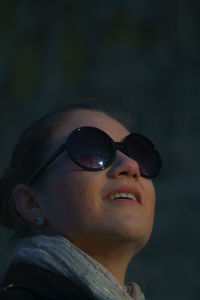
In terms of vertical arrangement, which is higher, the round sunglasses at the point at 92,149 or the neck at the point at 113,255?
the round sunglasses at the point at 92,149

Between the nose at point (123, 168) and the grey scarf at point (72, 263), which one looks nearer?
the grey scarf at point (72, 263)

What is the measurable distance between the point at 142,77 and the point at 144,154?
352cm

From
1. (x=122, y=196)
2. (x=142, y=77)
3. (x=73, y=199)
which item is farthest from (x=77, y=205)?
(x=142, y=77)

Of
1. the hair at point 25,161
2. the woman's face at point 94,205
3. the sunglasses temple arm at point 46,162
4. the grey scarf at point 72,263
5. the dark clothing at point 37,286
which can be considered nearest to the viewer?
the dark clothing at point 37,286

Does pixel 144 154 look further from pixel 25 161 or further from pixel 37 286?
pixel 37 286

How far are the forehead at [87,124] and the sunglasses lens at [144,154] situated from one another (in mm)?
50

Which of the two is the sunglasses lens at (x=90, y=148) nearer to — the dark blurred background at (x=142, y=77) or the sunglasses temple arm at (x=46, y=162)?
the sunglasses temple arm at (x=46, y=162)

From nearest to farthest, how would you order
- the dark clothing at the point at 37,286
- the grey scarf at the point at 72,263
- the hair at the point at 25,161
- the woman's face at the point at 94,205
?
the dark clothing at the point at 37,286, the grey scarf at the point at 72,263, the woman's face at the point at 94,205, the hair at the point at 25,161

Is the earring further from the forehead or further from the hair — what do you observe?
the forehead

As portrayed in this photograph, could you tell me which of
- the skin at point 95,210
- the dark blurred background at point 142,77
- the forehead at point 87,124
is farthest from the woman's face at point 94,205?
the dark blurred background at point 142,77

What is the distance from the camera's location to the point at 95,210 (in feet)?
5.08

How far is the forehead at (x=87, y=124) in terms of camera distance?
1.78 metres

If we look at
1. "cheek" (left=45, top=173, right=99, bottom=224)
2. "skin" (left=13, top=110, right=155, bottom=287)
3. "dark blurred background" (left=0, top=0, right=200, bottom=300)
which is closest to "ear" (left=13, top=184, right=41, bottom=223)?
"skin" (left=13, top=110, right=155, bottom=287)

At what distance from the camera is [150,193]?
5.77 feet
